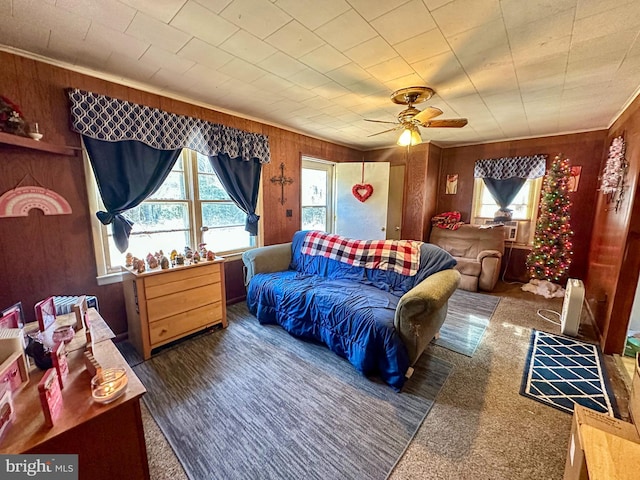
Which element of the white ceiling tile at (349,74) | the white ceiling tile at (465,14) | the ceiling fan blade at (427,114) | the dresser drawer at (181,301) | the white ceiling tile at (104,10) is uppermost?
the white ceiling tile at (349,74)

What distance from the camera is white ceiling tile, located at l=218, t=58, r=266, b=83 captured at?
1.94m

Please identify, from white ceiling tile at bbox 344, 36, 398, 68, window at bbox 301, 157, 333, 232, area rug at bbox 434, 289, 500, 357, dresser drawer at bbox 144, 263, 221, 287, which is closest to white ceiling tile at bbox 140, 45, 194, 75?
white ceiling tile at bbox 344, 36, 398, 68

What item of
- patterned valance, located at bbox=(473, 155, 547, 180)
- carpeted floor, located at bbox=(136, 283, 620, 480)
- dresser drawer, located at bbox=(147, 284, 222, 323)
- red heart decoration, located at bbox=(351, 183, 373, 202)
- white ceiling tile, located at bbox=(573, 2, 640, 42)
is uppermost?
white ceiling tile, located at bbox=(573, 2, 640, 42)

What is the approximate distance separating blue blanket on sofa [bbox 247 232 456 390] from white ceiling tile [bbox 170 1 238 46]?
2.06m

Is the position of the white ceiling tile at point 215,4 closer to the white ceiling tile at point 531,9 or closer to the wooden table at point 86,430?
the white ceiling tile at point 531,9

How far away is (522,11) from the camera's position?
52.7 inches

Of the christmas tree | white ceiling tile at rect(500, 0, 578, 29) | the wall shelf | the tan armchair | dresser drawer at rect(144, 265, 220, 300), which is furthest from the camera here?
the tan armchair

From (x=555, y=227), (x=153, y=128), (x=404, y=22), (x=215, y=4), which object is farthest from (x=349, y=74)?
(x=555, y=227)

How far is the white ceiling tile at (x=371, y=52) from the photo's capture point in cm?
165

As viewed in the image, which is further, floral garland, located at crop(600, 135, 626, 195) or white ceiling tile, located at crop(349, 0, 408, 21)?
floral garland, located at crop(600, 135, 626, 195)

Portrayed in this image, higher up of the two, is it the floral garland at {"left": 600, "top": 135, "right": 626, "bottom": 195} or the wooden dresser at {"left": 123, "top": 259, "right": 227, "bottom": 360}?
the floral garland at {"left": 600, "top": 135, "right": 626, "bottom": 195}

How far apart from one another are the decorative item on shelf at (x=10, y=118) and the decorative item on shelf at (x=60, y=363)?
1.66m

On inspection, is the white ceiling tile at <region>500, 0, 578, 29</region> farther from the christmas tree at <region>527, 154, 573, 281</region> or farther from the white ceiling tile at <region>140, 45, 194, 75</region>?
the christmas tree at <region>527, 154, 573, 281</region>

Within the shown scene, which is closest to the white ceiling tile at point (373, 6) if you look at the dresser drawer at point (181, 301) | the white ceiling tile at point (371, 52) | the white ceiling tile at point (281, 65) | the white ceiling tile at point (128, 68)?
the white ceiling tile at point (371, 52)
